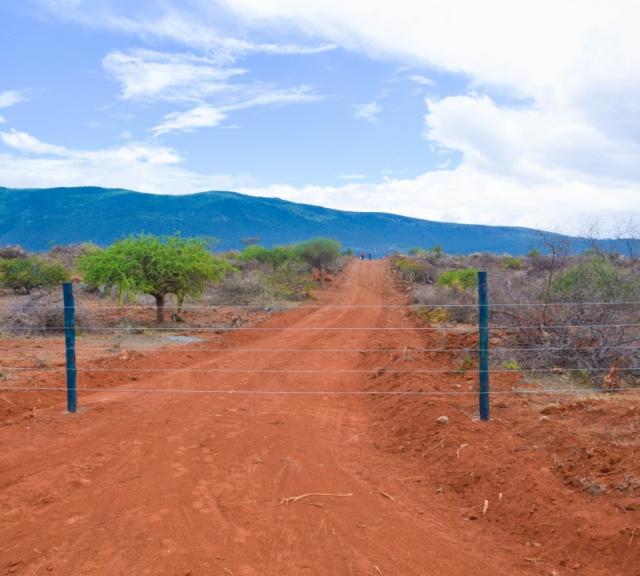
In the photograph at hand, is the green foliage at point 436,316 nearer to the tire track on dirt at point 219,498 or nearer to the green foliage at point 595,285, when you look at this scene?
the green foliage at point 595,285

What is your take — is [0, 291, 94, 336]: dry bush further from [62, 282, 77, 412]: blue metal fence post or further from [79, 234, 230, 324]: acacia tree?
[62, 282, 77, 412]: blue metal fence post

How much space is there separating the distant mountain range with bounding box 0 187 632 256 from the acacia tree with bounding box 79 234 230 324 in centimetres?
9557

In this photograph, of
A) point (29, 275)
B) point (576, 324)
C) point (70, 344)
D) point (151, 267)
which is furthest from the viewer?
point (29, 275)

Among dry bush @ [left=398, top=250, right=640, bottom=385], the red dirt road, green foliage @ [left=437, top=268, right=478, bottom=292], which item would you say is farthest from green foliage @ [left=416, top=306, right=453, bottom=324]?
the red dirt road

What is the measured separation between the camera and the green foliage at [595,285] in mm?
12054

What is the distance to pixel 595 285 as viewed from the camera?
1217 centimetres

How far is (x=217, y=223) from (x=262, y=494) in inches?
5773

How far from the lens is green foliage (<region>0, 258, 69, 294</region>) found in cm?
2717

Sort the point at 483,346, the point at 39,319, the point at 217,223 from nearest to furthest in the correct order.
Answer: the point at 483,346 → the point at 39,319 → the point at 217,223

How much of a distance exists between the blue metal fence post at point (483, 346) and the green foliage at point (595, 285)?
215 inches

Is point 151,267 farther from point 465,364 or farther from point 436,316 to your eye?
point 465,364

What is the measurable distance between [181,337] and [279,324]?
161 inches

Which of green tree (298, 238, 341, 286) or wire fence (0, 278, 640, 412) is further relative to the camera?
green tree (298, 238, 341, 286)

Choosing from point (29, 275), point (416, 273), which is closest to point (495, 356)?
point (29, 275)
